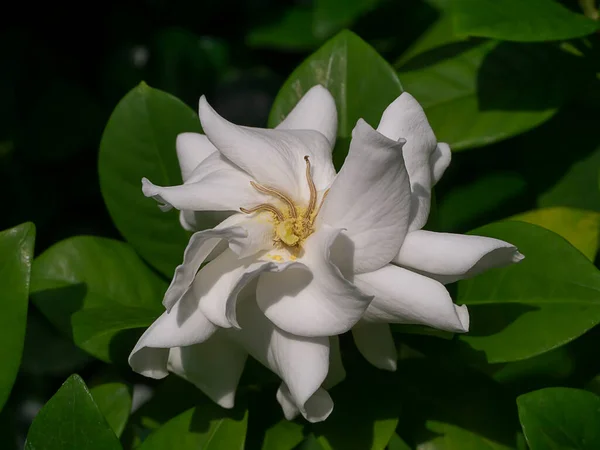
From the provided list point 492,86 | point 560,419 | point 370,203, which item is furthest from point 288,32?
point 560,419

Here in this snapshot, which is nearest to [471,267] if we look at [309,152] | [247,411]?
[309,152]

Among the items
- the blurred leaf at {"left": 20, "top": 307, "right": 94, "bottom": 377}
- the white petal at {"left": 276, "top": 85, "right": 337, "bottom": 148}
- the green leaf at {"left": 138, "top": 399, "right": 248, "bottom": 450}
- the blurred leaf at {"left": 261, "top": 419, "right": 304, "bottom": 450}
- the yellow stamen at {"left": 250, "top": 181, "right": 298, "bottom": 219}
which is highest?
the white petal at {"left": 276, "top": 85, "right": 337, "bottom": 148}

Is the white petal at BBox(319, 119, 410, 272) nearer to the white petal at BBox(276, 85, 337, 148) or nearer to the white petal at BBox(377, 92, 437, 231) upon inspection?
the white petal at BBox(377, 92, 437, 231)

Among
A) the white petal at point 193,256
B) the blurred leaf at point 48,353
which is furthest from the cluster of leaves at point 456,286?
the blurred leaf at point 48,353

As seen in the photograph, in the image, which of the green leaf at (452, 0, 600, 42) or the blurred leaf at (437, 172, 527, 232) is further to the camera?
the blurred leaf at (437, 172, 527, 232)

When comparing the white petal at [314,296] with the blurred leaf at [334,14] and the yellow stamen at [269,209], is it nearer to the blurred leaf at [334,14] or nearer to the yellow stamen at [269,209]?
the yellow stamen at [269,209]

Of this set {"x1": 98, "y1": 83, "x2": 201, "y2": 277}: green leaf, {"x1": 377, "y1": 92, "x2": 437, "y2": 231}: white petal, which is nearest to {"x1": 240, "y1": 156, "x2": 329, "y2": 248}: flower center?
{"x1": 377, "y1": 92, "x2": 437, "y2": 231}: white petal

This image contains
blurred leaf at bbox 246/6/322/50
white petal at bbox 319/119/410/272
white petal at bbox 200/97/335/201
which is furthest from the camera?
blurred leaf at bbox 246/6/322/50

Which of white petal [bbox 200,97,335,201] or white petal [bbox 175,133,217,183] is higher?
white petal [bbox 200,97,335,201]
